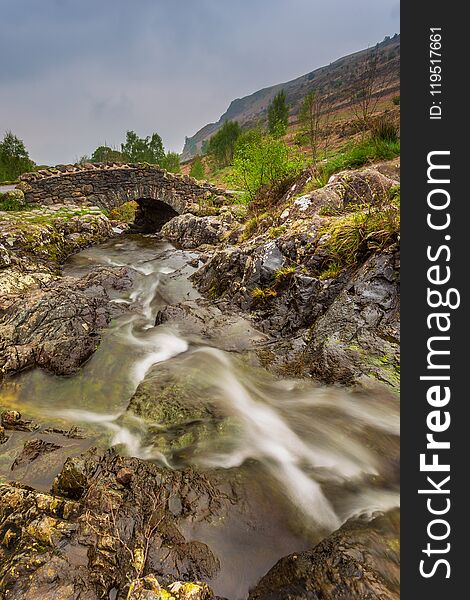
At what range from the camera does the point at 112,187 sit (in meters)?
20.2

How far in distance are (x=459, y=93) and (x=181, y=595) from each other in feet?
13.8

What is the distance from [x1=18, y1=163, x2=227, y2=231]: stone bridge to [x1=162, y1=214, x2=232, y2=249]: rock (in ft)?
17.7

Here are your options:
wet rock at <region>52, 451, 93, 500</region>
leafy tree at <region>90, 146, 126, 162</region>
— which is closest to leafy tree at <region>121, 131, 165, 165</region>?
leafy tree at <region>90, 146, 126, 162</region>

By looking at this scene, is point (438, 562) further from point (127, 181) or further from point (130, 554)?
point (127, 181)

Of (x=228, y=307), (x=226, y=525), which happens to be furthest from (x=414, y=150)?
(x=228, y=307)

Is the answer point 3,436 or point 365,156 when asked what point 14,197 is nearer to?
point 3,436

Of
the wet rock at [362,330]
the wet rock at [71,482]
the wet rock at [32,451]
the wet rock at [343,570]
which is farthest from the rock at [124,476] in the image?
the wet rock at [362,330]

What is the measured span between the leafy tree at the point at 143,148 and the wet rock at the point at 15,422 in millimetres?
62737

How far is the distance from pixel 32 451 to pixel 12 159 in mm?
40784

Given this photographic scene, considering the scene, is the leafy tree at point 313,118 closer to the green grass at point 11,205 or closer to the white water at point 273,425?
the white water at point 273,425

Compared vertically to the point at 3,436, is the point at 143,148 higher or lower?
higher

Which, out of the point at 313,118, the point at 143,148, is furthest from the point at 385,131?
the point at 143,148

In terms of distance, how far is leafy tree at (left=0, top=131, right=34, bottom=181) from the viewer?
32812mm

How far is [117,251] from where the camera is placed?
14820mm
